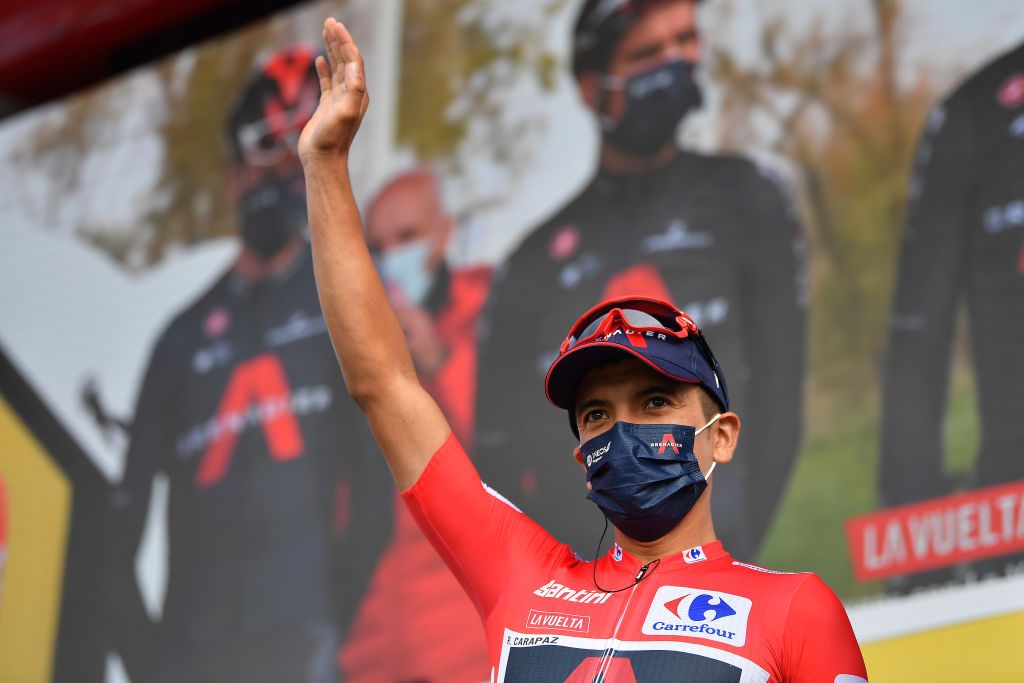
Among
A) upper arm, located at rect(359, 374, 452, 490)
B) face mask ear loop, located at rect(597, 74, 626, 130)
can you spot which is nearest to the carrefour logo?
upper arm, located at rect(359, 374, 452, 490)

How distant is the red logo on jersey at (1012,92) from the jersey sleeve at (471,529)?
5.53ft

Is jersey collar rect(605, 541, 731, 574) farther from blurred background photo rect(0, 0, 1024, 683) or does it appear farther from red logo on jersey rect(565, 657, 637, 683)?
blurred background photo rect(0, 0, 1024, 683)

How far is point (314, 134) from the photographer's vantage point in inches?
69.6

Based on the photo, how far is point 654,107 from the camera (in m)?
3.44

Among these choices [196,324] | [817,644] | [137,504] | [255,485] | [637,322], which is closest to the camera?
[817,644]

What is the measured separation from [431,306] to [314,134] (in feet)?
6.24

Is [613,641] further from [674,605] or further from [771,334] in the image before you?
[771,334]

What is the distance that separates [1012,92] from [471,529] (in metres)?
1.79

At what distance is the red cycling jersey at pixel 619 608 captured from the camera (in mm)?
1575

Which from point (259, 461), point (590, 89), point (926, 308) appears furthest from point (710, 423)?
point (259, 461)

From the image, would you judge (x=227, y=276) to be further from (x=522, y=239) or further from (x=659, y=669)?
(x=659, y=669)

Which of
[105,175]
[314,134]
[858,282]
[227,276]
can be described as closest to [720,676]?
[314,134]

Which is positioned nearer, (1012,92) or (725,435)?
(725,435)

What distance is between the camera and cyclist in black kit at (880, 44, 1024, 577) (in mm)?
2734
